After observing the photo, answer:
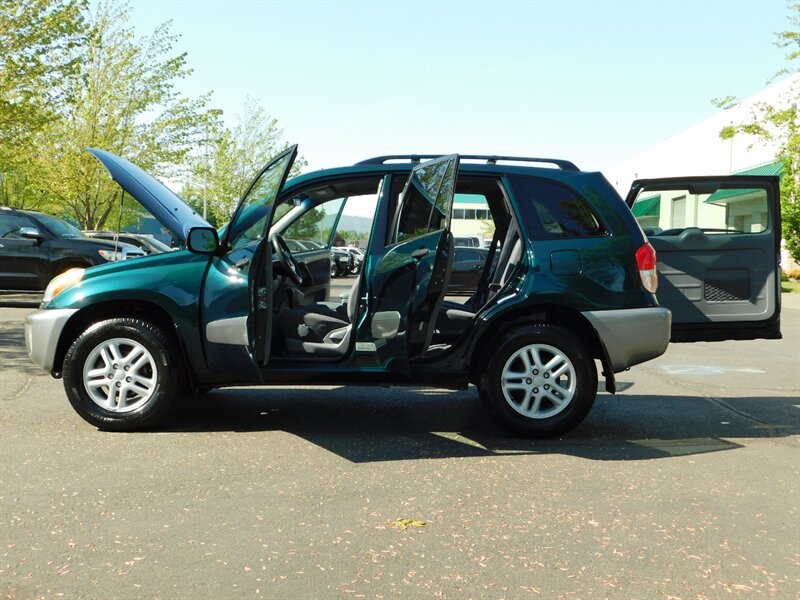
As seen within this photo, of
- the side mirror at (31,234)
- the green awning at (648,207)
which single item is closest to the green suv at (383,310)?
the green awning at (648,207)

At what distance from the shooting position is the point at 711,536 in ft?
13.0

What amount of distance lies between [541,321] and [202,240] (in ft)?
7.80

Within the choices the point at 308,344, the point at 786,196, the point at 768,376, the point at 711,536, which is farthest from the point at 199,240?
the point at 786,196

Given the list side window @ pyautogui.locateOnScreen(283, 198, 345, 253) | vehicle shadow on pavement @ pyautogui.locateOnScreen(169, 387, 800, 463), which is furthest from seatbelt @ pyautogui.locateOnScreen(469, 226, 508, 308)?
side window @ pyautogui.locateOnScreen(283, 198, 345, 253)

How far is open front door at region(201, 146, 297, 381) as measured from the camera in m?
5.52

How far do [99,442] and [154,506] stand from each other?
4.95 feet

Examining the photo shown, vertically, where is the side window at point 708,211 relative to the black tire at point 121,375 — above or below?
above

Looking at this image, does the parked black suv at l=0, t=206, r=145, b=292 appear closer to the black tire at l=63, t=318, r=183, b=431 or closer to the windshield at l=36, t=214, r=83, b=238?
the windshield at l=36, t=214, r=83, b=238

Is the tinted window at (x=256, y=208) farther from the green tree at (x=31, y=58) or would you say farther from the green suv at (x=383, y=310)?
the green tree at (x=31, y=58)

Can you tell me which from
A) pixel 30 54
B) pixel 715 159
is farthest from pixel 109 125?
pixel 715 159

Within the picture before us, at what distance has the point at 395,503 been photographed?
4.38 m

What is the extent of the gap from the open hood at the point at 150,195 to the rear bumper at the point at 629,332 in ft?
9.19

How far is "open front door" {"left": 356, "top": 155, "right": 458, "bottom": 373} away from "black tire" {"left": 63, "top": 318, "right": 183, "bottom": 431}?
4.47 ft

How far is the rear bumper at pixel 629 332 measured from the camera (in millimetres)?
5836
